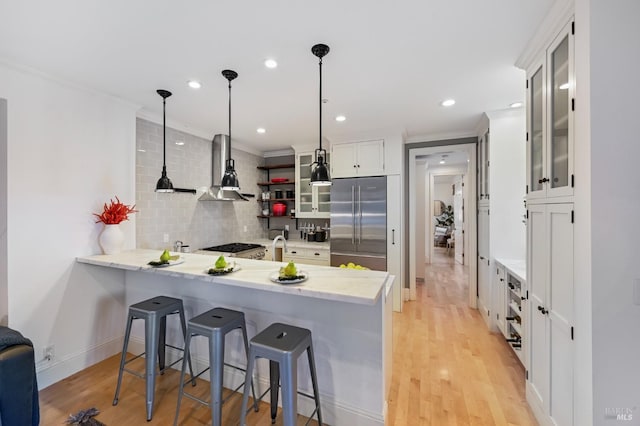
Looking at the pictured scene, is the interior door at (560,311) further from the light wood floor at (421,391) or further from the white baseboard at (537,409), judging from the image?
the light wood floor at (421,391)

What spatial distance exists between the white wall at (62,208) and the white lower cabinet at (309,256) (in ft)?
7.54

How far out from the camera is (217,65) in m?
2.14

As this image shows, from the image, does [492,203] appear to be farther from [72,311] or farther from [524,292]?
[72,311]

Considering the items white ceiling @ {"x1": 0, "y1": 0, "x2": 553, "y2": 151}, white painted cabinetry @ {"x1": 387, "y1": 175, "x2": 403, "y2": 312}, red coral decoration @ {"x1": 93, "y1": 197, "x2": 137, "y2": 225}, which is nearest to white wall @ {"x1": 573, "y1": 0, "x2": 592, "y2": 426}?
white ceiling @ {"x1": 0, "y1": 0, "x2": 553, "y2": 151}

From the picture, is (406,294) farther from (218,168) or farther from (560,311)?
(218,168)

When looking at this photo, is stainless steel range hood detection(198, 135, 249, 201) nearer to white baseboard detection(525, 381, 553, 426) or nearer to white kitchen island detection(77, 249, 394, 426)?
white kitchen island detection(77, 249, 394, 426)

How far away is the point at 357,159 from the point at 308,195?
118 centimetres

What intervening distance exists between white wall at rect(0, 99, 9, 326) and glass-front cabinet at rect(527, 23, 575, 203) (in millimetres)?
3756

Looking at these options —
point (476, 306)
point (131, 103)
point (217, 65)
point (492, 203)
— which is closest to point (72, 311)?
point (131, 103)

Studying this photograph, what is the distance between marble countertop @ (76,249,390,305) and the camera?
1.52 m

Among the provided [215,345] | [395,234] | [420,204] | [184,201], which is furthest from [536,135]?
[420,204]

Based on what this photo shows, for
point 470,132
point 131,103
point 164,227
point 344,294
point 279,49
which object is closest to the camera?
point 344,294

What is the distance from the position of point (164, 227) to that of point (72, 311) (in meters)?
1.26

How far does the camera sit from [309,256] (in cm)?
443
